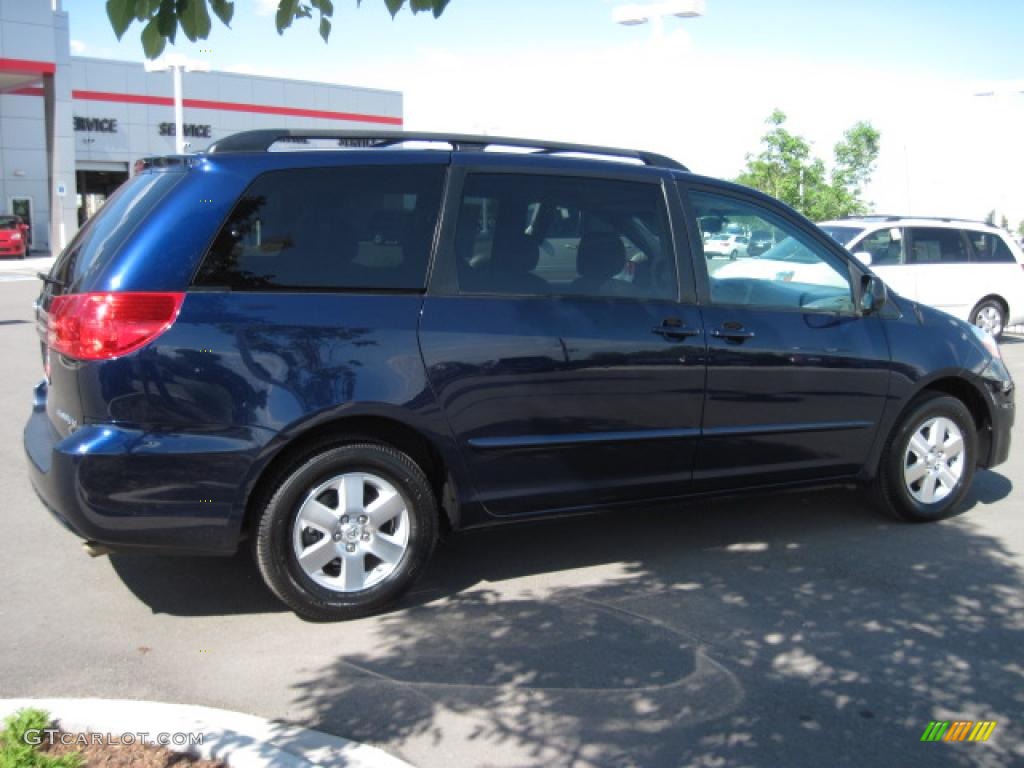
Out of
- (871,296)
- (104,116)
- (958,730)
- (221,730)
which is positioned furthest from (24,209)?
(958,730)

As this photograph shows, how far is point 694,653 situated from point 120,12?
123 inches

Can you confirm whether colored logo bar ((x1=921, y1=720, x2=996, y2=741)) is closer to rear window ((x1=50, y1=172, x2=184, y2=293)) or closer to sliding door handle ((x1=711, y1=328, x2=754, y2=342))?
sliding door handle ((x1=711, y1=328, x2=754, y2=342))

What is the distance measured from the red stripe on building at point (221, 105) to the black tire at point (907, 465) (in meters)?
45.9

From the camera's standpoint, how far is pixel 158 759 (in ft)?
10.5

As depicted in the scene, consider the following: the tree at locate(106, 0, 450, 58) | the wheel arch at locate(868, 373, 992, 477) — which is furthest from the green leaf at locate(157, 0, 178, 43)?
the wheel arch at locate(868, 373, 992, 477)

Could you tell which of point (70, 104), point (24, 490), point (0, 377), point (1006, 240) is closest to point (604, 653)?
point (24, 490)

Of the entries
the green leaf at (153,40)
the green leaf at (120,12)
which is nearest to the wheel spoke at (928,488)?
the green leaf at (153,40)

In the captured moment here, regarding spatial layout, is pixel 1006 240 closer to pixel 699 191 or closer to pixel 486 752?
pixel 699 191

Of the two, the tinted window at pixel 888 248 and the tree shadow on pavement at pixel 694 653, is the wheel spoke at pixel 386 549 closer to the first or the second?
the tree shadow on pavement at pixel 694 653

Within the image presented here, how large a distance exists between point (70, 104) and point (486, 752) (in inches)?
1571

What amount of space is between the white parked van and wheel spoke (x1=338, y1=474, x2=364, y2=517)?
1011 cm

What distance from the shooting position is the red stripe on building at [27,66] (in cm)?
3538

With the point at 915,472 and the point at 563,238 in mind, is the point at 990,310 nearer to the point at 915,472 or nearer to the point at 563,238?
the point at 915,472

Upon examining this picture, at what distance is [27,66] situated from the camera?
3600cm
